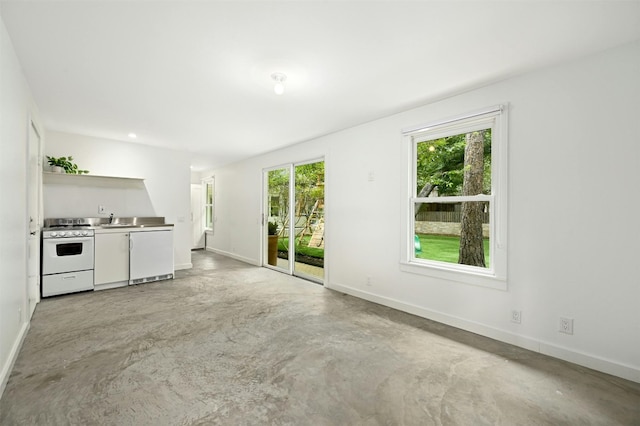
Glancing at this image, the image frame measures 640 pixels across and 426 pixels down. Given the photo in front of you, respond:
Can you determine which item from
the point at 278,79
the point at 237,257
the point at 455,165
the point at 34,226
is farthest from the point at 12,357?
the point at 237,257

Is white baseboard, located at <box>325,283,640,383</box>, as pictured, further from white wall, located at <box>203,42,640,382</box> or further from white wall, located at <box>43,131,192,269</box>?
white wall, located at <box>43,131,192,269</box>

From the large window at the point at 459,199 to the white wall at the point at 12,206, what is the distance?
361 cm

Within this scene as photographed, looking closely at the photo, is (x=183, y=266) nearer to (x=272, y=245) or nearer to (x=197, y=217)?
(x=272, y=245)

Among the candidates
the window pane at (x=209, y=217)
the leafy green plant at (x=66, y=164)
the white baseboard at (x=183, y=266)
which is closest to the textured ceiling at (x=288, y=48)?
the leafy green plant at (x=66, y=164)

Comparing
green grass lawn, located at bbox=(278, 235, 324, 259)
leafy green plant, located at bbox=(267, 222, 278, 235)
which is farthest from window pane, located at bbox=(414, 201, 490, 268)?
leafy green plant, located at bbox=(267, 222, 278, 235)

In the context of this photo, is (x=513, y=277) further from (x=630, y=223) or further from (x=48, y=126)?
(x=48, y=126)

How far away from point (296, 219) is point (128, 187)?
313 centimetres

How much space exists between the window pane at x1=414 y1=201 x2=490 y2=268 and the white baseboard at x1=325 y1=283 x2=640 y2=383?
0.61 meters

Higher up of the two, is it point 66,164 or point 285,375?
point 66,164

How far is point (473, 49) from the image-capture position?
7.59 feet

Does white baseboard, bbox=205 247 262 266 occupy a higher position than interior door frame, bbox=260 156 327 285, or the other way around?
interior door frame, bbox=260 156 327 285

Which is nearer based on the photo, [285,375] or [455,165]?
[285,375]

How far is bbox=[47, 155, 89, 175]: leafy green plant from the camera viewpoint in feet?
15.0

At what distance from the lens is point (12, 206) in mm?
2279
